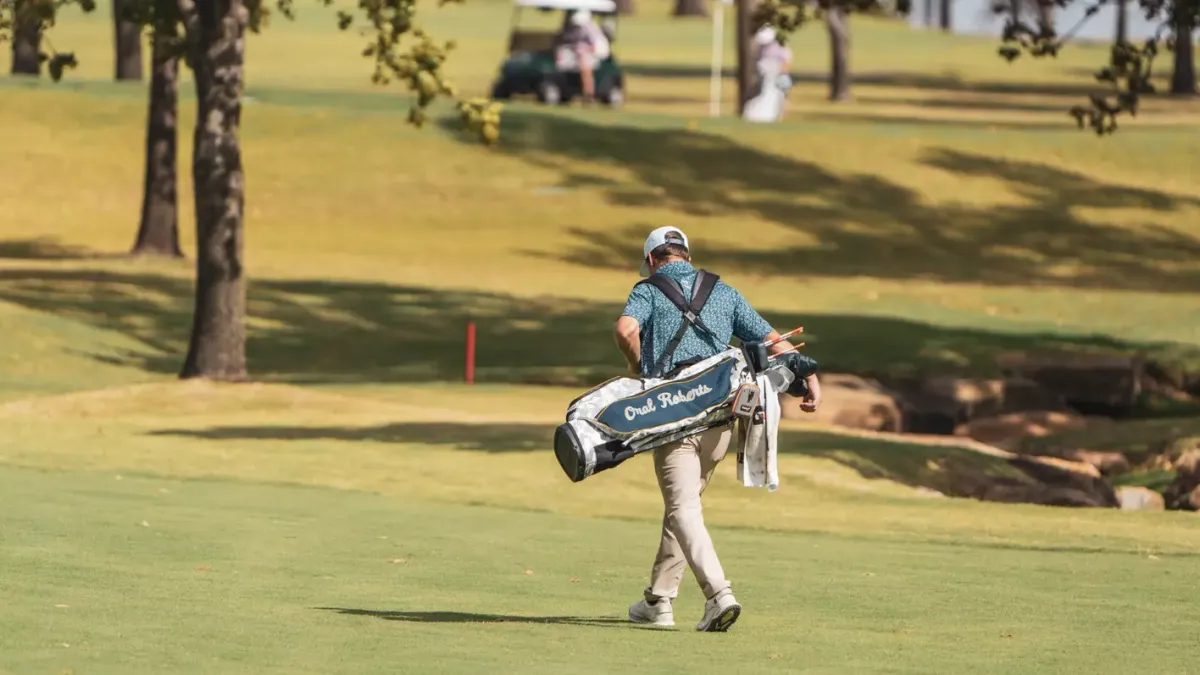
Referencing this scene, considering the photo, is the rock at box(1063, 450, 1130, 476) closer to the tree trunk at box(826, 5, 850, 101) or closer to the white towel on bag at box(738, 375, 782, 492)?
the white towel on bag at box(738, 375, 782, 492)

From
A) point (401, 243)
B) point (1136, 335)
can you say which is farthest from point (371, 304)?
point (1136, 335)

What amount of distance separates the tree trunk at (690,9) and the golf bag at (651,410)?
286 feet

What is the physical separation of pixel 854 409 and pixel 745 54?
28721 mm

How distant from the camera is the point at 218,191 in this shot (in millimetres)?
28000

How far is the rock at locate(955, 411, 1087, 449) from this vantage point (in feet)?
97.9

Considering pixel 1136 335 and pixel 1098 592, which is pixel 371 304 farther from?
pixel 1098 592

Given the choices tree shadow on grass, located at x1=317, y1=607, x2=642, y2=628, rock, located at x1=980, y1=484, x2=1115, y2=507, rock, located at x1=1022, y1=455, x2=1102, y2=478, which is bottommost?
rock, located at x1=1022, y1=455, x2=1102, y2=478

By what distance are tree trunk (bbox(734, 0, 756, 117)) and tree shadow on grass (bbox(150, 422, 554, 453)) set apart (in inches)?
1200

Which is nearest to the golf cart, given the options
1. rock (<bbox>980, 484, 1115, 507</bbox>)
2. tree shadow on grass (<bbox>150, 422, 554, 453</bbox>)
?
tree shadow on grass (<bbox>150, 422, 554, 453</bbox>)

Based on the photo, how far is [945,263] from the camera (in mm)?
46781

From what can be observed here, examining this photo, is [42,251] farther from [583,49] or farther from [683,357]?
[683,357]

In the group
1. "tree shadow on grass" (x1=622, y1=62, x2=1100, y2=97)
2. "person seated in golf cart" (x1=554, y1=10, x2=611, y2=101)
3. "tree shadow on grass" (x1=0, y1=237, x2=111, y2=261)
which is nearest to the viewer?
"tree shadow on grass" (x1=0, y1=237, x2=111, y2=261)

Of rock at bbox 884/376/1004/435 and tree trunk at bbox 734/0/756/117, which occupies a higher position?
tree trunk at bbox 734/0/756/117

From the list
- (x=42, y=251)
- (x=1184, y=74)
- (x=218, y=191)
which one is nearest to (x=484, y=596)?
(x=218, y=191)
